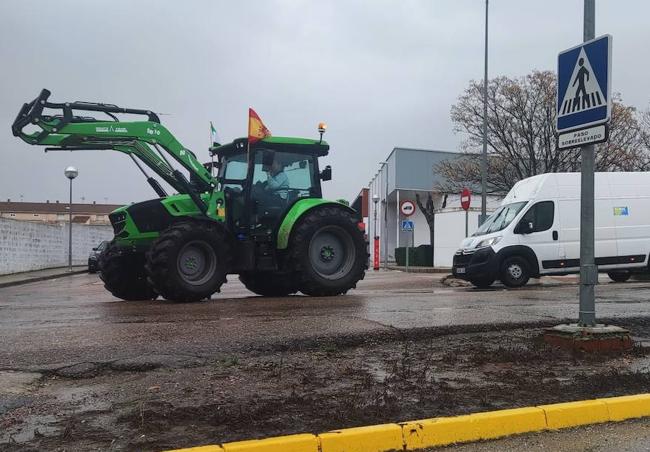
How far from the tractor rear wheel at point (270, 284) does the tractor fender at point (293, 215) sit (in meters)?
0.99

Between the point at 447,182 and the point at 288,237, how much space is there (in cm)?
2417

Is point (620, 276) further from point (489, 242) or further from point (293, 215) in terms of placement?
point (293, 215)

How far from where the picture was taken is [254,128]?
11164 millimetres

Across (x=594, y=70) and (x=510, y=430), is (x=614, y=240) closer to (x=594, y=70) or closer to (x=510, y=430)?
(x=594, y=70)

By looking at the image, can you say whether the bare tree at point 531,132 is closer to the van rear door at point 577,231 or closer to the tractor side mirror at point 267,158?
the van rear door at point 577,231

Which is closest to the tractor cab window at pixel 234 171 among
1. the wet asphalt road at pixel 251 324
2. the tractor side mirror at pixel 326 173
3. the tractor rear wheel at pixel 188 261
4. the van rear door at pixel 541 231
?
the tractor rear wheel at pixel 188 261

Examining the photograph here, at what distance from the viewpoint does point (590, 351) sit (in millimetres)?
6090

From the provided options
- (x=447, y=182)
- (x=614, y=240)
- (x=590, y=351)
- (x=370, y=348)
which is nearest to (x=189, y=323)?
(x=370, y=348)

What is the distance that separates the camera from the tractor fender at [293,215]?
11.2 metres

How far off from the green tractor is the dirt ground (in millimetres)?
4380

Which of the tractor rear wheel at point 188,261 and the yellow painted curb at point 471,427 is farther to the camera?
the tractor rear wheel at point 188,261

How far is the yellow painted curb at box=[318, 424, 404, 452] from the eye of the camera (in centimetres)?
365

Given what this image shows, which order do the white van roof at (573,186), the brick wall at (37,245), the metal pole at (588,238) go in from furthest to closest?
the brick wall at (37,245)
the white van roof at (573,186)
the metal pole at (588,238)

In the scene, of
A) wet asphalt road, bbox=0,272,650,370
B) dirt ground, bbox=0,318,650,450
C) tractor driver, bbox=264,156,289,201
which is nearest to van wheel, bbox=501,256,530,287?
wet asphalt road, bbox=0,272,650,370
